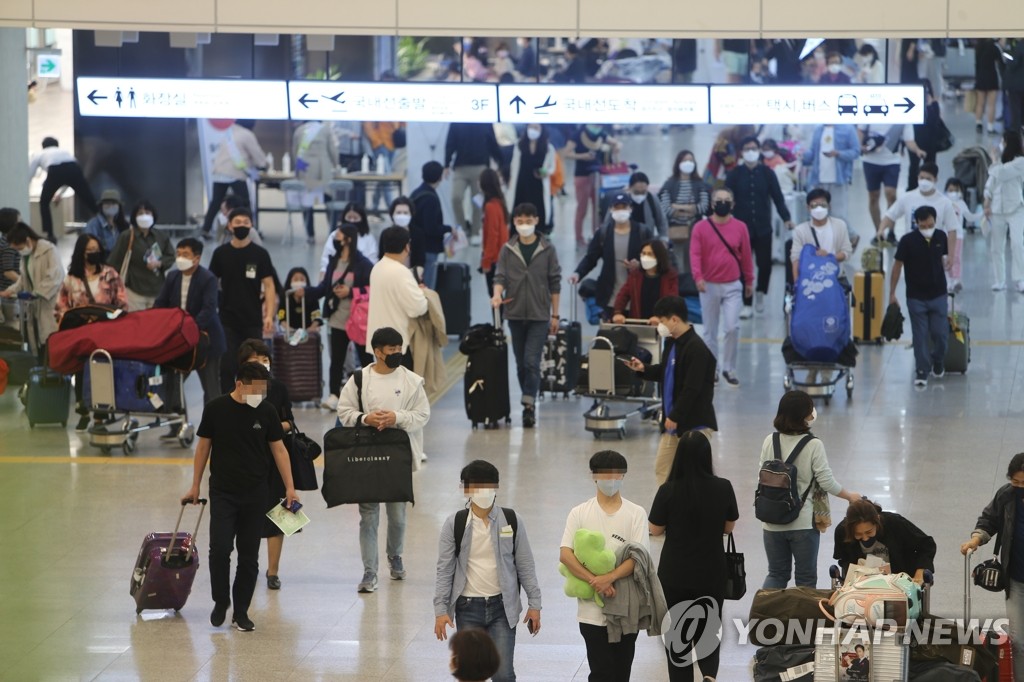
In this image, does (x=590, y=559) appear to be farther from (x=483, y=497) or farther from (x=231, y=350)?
(x=231, y=350)

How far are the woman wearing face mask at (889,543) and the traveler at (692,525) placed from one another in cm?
56

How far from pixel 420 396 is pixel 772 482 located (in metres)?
2.34

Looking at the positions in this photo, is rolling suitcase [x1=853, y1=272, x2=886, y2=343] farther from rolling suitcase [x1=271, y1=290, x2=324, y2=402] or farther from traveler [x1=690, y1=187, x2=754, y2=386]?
rolling suitcase [x1=271, y1=290, x2=324, y2=402]

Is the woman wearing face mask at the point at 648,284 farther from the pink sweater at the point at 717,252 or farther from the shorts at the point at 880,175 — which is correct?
the shorts at the point at 880,175

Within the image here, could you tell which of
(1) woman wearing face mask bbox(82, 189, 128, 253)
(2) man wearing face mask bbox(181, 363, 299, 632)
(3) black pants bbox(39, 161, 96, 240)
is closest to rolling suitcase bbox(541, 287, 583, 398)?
(1) woman wearing face mask bbox(82, 189, 128, 253)

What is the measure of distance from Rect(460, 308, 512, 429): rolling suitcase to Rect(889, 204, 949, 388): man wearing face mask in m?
3.98

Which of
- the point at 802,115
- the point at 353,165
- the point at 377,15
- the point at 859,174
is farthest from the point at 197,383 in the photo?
the point at 859,174

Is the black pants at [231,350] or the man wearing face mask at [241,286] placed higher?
the man wearing face mask at [241,286]

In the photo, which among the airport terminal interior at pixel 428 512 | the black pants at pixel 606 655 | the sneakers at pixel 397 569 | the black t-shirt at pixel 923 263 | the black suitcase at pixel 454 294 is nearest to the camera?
the black pants at pixel 606 655

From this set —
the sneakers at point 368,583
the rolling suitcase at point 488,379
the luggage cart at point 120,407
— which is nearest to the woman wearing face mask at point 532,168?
the rolling suitcase at point 488,379

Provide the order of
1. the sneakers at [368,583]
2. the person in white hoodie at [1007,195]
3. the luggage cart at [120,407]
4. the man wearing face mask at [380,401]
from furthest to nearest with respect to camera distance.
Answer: the person in white hoodie at [1007,195] → the luggage cart at [120,407] → the sneakers at [368,583] → the man wearing face mask at [380,401]

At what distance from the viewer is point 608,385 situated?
44.5 feet

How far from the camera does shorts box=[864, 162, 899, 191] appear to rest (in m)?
23.8

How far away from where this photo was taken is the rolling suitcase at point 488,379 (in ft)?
45.3
